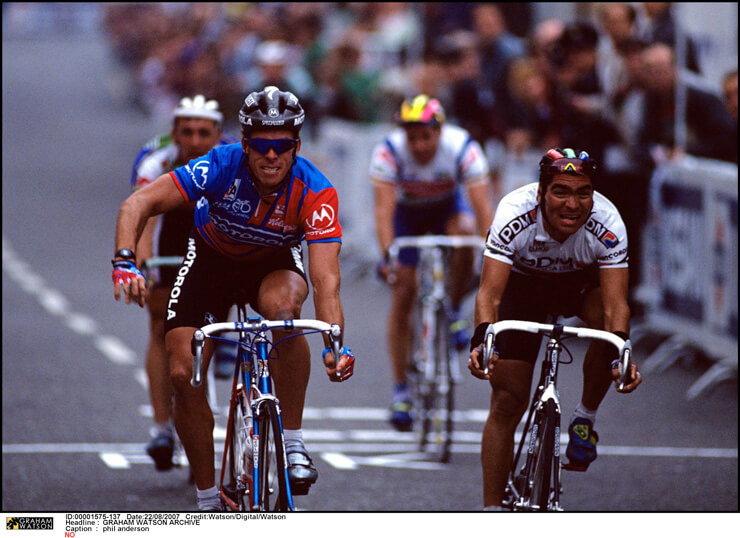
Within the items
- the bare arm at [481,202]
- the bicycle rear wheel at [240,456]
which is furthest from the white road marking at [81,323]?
the bicycle rear wheel at [240,456]

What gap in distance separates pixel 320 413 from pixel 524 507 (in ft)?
15.8

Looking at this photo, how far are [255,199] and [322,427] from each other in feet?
14.3

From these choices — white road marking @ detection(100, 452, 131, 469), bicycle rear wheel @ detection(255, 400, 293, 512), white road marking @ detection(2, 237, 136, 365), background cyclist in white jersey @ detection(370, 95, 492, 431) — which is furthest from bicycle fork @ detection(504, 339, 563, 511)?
Answer: white road marking @ detection(2, 237, 136, 365)

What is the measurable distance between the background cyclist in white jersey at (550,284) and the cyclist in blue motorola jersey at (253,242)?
0.72m

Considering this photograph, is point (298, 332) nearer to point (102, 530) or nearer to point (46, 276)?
point (102, 530)

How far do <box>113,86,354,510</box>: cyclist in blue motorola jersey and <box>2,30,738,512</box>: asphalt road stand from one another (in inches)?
48.7

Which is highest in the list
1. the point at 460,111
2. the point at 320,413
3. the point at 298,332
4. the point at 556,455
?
the point at 460,111

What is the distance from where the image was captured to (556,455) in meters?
6.23

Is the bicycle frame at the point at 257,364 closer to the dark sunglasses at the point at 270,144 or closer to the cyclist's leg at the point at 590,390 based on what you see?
the dark sunglasses at the point at 270,144

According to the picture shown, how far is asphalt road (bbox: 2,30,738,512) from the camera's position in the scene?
8.51 meters

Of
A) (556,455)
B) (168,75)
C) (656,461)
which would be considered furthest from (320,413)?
(168,75)

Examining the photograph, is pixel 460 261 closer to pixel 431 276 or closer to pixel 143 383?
pixel 431 276

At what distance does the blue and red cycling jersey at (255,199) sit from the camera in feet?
20.9

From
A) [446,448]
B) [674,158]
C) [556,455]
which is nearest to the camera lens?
[556,455]
